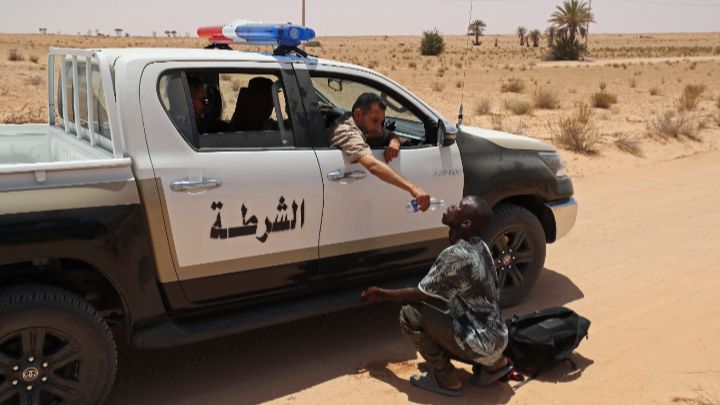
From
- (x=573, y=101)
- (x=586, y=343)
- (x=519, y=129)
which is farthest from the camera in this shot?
(x=573, y=101)

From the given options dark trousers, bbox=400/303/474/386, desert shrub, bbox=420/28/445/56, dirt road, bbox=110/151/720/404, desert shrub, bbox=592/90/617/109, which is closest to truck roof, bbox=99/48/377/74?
dark trousers, bbox=400/303/474/386

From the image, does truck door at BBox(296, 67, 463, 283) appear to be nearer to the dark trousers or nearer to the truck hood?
the truck hood

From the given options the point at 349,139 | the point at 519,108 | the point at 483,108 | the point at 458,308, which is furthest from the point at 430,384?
the point at 483,108

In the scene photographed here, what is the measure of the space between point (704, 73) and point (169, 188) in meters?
41.5

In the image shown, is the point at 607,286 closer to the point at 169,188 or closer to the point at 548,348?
the point at 548,348

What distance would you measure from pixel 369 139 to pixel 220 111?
3.65 feet

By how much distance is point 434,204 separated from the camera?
16.0 feet

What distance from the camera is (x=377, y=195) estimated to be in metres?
4.69

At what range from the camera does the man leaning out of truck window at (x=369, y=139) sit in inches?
176

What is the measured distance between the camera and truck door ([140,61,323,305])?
3.95m

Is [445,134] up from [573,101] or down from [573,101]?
up

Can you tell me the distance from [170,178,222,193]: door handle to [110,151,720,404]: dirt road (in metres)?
1.28

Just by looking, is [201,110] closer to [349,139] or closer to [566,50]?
[349,139]

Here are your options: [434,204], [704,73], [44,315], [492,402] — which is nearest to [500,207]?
[434,204]
